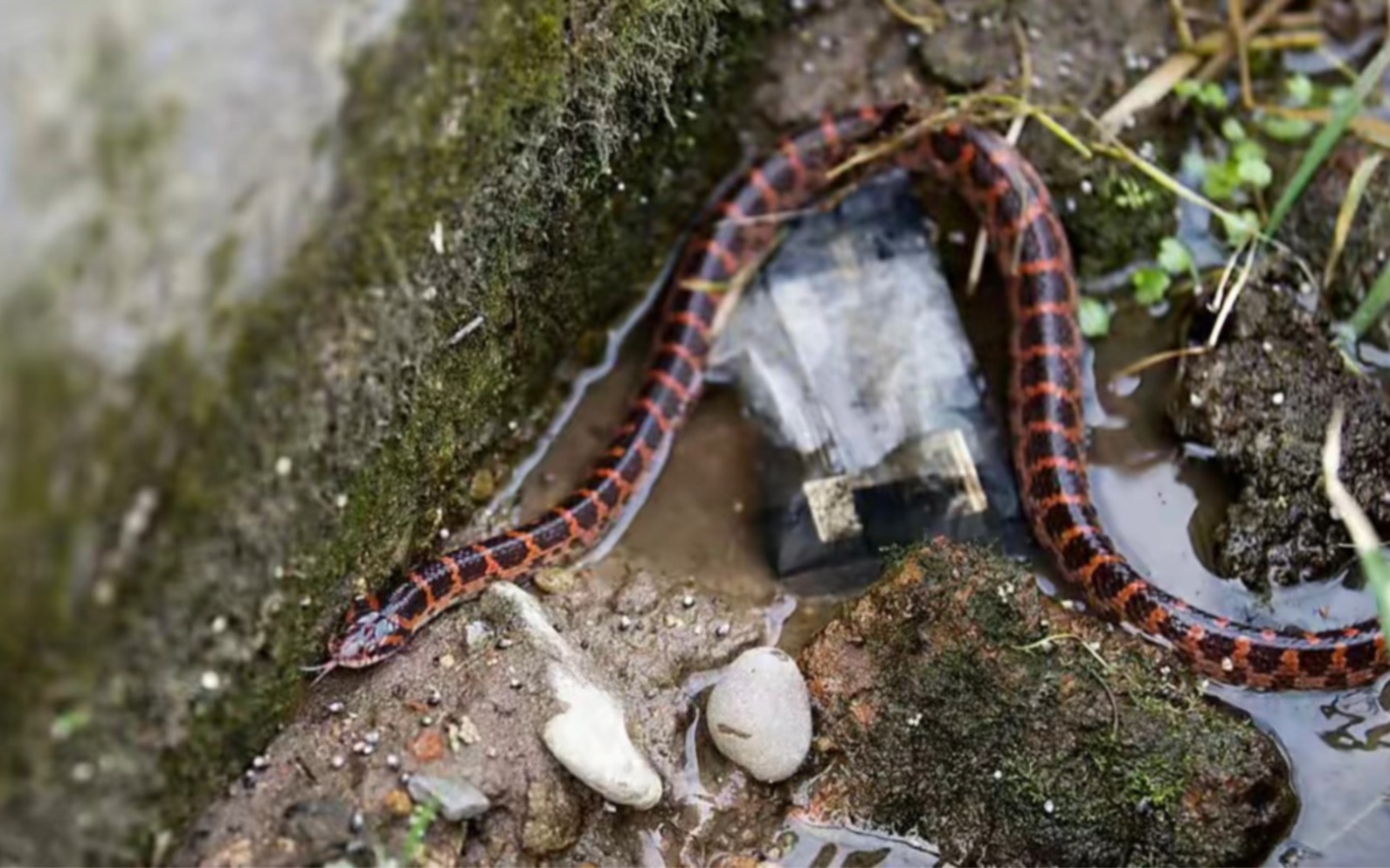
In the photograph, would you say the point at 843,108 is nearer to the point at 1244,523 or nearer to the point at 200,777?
the point at 1244,523

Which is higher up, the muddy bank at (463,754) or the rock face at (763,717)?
the muddy bank at (463,754)

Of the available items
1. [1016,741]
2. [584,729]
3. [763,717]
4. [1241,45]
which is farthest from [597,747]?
[1241,45]

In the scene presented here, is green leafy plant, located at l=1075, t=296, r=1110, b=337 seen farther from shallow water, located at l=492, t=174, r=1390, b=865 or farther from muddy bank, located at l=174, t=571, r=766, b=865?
muddy bank, located at l=174, t=571, r=766, b=865

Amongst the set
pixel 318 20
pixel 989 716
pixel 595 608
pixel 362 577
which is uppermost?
pixel 318 20

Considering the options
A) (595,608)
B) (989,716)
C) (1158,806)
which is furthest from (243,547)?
(1158,806)

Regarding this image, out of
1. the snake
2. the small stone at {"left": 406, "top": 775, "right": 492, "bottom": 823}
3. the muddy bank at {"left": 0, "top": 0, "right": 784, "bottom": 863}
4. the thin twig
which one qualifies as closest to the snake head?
the snake

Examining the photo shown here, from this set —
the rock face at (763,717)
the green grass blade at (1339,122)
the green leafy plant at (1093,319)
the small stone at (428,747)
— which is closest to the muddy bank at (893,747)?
the small stone at (428,747)

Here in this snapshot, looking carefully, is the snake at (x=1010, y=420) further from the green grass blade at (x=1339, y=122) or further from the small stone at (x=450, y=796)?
the green grass blade at (x=1339, y=122)
